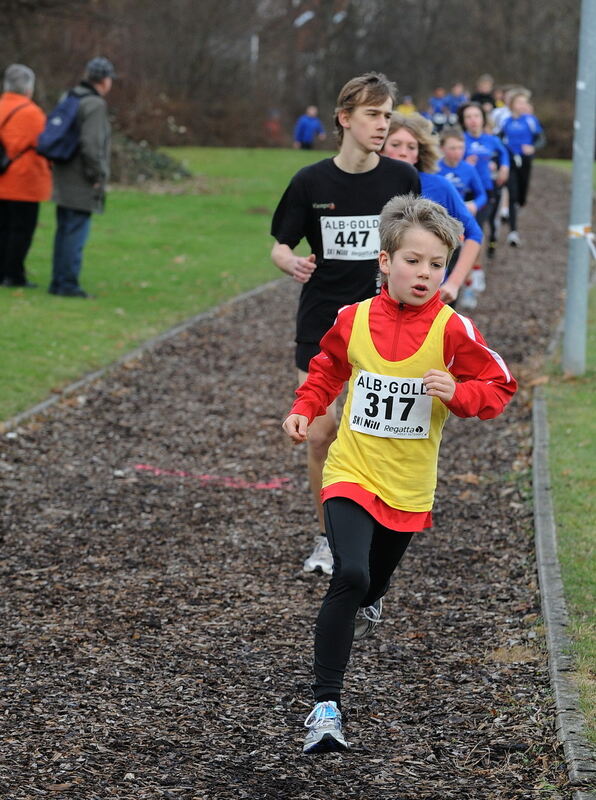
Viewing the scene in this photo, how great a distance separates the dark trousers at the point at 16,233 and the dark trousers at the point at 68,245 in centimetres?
41

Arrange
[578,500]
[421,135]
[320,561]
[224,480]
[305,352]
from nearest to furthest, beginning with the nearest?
[305,352], [320,561], [421,135], [578,500], [224,480]

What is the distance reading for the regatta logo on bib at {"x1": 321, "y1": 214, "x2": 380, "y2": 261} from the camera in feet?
18.7

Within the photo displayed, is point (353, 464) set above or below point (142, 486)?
above

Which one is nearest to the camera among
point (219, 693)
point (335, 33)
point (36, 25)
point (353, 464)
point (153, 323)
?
point (353, 464)

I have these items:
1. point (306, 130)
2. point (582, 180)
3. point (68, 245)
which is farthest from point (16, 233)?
point (306, 130)

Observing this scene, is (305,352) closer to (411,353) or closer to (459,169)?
(411,353)

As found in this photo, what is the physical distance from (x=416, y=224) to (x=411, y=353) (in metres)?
0.45

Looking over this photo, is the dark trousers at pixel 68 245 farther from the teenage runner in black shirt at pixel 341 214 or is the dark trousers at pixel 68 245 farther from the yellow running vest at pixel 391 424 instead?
the yellow running vest at pixel 391 424

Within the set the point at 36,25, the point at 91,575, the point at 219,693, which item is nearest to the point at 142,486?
the point at 91,575

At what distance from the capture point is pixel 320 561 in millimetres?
6262

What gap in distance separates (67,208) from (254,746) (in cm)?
991

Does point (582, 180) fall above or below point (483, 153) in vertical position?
below

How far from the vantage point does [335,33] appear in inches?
2517

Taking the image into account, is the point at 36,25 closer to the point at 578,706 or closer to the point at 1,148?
the point at 1,148
